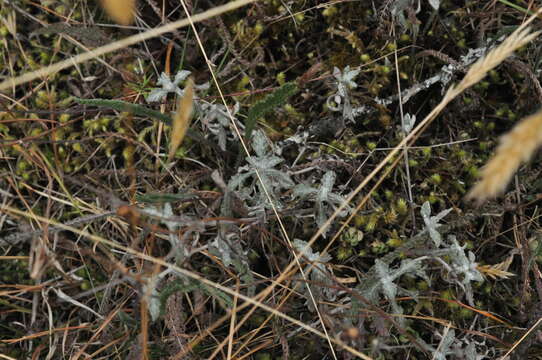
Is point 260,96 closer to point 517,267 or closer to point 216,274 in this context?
point 216,274

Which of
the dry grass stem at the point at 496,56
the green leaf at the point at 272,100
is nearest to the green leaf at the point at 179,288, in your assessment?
the green leaf at the point at 272,100

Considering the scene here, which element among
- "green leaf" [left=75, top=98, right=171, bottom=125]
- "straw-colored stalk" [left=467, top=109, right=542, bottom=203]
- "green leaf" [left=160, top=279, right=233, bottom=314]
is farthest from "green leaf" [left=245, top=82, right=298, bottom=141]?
"straw-colored stalk" [left=467, top=109, right=542, bottom=203]

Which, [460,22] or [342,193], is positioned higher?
[460,22]

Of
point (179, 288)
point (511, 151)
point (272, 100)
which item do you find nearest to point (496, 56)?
point (511, 151)

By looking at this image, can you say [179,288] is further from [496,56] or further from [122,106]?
[496,56]

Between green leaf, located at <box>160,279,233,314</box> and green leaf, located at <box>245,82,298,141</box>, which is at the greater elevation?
green leaf, located at <box>245,82,298,141</box>

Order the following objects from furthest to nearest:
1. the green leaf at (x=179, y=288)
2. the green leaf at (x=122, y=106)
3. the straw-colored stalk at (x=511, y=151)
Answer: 1. the green leaf at (x=122, y=106)
2. the green leaf at (x=179, y=288)
3. the straw-colored stalk at (x=511, y=151)

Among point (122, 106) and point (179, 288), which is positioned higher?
point (122, 106)

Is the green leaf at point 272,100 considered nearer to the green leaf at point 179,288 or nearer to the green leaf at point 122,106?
the green leaf at point 122,106

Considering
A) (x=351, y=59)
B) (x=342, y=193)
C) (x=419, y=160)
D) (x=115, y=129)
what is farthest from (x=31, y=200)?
(x=419, y=160)

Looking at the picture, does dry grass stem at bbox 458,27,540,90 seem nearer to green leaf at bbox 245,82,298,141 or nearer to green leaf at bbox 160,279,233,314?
green leaf at bbox 245,82,298,141

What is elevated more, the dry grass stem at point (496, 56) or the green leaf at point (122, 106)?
the dry grass stem at point (496, 56)
